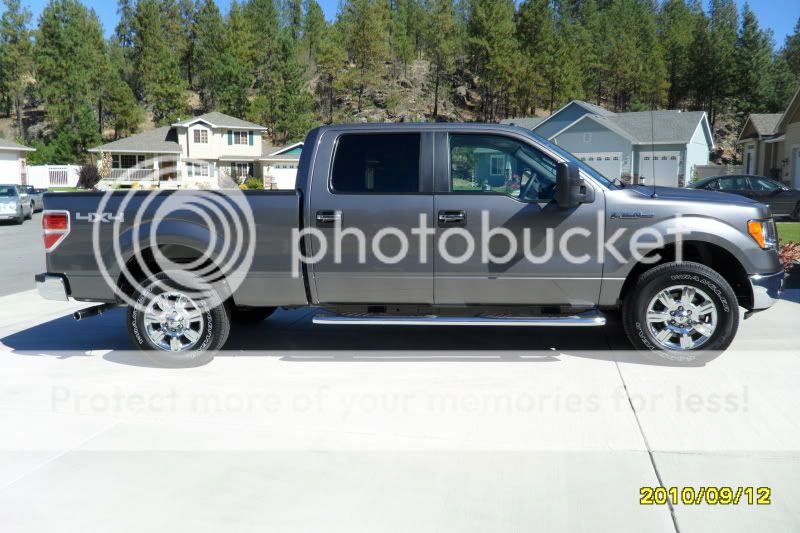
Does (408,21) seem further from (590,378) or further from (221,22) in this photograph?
(590,378)

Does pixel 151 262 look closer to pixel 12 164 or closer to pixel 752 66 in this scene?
pixel 12 164

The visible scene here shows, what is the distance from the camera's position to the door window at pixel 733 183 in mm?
25953

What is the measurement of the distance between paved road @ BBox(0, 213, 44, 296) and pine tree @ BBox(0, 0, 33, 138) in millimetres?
68685

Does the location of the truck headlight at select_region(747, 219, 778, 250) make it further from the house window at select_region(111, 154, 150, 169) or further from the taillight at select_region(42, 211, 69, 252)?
the house window at select_region(111, 154, 150, 169)

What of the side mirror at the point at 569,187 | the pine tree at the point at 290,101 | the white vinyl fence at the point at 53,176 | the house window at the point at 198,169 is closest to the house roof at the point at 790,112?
the side mirror at the point at 569,187

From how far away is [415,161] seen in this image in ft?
21.5

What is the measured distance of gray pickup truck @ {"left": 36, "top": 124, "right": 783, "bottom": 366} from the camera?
20.7 feet

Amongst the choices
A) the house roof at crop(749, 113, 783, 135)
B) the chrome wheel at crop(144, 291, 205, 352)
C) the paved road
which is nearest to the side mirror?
the chrome wheel at crop(144, 291, 205, 352)

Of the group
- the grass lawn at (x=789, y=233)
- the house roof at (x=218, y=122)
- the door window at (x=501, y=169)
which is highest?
the house roof at (x=218, y=122)

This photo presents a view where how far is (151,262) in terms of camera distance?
679 cm

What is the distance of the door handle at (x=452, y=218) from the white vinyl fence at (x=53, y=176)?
196ft

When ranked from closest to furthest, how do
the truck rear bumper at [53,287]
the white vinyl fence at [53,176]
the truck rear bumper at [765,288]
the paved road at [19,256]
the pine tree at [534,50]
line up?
the truck rear bumper at [765,288] → the truck rear bumper at [53,287] → the paved road at [19,256] → the white vinyl fence at [53,176] → the pine tree at [534,50]

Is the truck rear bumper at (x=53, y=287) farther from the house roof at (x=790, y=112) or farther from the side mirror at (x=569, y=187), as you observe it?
the house roof at (x=790, y=112)

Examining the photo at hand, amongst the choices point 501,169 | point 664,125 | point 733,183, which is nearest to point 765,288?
point 501,169
